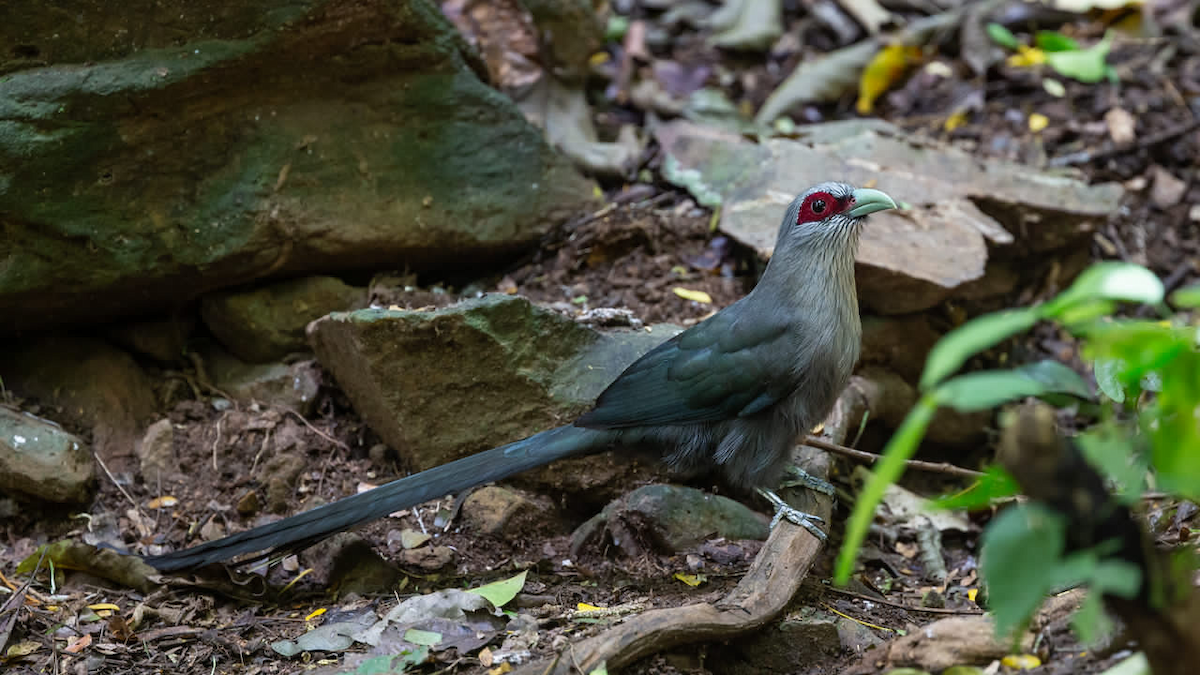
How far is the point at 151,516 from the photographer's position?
4.21m

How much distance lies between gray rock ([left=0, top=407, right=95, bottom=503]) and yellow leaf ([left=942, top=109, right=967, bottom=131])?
533cm

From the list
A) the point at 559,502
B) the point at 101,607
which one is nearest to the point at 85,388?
the point at 101,607

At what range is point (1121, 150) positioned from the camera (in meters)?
6.32

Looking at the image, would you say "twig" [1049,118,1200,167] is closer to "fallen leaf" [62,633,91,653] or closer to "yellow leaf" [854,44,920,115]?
"yellow leaf" [854,44,920,115]

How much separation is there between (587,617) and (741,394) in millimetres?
1088

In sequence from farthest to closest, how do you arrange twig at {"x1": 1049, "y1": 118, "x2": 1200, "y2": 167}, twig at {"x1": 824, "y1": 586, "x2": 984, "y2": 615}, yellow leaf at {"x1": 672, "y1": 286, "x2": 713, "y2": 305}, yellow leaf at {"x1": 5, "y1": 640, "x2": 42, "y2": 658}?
twig at {"x1": 1049, "y1": 118, "x2": 1200, "y2": 167} → yellow leaf at {"x1": 672, "y1": 286, "x2": 713, "y2": 305} → twig at {"x1": 824, "y1": 586, "x2": 984, "y2": 615} → yellow leaf at {"x1": 5, "y1": 640, "x2": 42, "y2": 658}

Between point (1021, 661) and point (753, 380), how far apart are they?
1.57 meters

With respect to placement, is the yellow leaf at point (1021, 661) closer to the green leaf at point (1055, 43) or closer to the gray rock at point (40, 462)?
the gray rock at point (40, 462)

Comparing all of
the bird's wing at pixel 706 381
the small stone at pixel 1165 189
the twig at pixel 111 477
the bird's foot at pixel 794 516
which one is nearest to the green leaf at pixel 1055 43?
the small stone at pixel 1165 189

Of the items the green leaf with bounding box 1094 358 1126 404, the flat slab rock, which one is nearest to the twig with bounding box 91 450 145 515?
the flat slab rock

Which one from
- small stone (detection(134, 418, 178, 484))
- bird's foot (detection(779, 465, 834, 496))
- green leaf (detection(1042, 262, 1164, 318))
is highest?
green leaf (detection(1042, 262, 1164, 318))

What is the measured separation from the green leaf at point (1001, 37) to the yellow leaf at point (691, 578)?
4979 mm

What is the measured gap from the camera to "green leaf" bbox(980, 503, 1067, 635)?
1633 mm

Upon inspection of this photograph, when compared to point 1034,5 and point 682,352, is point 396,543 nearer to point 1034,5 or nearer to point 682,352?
point 682,352
